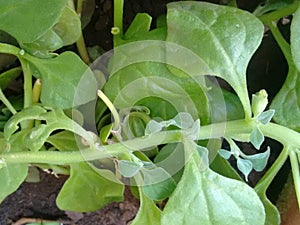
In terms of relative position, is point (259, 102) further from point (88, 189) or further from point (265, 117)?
point (88, 189)

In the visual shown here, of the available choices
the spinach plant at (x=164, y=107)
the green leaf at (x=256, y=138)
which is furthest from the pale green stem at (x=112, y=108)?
the green leaf at (x=256, y=138)

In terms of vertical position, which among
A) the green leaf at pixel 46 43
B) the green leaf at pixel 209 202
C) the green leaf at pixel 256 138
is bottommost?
the green leaf at pixel 209 202

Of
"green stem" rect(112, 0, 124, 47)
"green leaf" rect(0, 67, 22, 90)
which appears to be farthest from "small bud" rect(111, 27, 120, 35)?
"green leaf" rect(0, 67, 22, 90)

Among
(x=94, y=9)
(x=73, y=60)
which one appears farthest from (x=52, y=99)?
(x=94, y=9)

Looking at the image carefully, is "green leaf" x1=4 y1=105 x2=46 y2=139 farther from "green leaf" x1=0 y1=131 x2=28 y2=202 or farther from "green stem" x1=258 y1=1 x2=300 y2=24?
"green stem" x1=258 y1=1 x2=300 y2=24

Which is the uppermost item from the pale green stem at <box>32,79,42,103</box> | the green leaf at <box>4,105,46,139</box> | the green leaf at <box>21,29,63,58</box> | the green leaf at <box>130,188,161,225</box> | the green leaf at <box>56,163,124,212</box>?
the green leaf at <box>21,29,63,58</box>

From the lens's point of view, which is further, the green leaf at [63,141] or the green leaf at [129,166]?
the green leaf at [63,141]

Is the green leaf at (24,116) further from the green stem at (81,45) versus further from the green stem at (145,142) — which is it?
the green stem at (81,45)

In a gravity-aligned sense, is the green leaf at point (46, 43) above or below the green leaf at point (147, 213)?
above

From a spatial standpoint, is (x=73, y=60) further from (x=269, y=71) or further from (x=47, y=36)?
(x=269, y=71)
